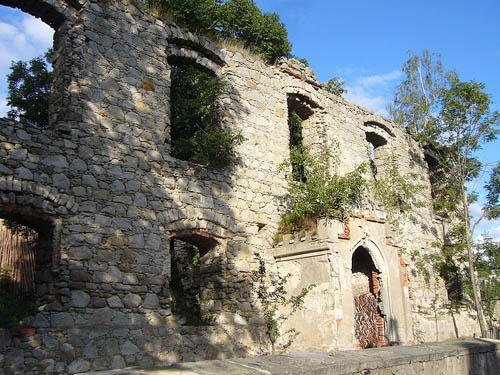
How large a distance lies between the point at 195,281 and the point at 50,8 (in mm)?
4943

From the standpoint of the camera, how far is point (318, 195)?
847 centimetres

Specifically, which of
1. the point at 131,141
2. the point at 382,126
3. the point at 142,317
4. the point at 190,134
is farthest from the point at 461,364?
the point at 382,126

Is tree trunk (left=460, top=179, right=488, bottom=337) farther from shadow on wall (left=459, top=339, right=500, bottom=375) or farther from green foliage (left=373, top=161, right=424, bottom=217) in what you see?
shadow on wall (left=459, top=339, right=500, bottom=375)

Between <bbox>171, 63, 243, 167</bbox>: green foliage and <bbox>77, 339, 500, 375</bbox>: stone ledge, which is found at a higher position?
<bbox>171, 63, 243, 167</bbox>: green foliage

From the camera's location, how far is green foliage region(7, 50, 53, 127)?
11430 mm

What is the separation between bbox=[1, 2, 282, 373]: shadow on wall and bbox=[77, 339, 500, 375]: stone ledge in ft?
9.98

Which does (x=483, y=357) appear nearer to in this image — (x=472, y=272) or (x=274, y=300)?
(x=274, y=300)

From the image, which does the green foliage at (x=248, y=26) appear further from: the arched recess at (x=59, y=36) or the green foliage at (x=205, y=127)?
the arched recess at (x=59, y=36)

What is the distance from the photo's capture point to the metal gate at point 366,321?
894 cm

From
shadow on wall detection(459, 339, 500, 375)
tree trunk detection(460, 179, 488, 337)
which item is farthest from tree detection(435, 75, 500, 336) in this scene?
shadow on wall detection(459, 339, 500, 375)

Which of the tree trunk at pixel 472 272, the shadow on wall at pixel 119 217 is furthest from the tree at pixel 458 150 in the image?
the shadow on wall at pixel 119 217

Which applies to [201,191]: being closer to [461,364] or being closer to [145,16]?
[145,16]

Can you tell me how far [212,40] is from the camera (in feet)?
29.7

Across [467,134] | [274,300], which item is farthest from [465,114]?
[274,300]
